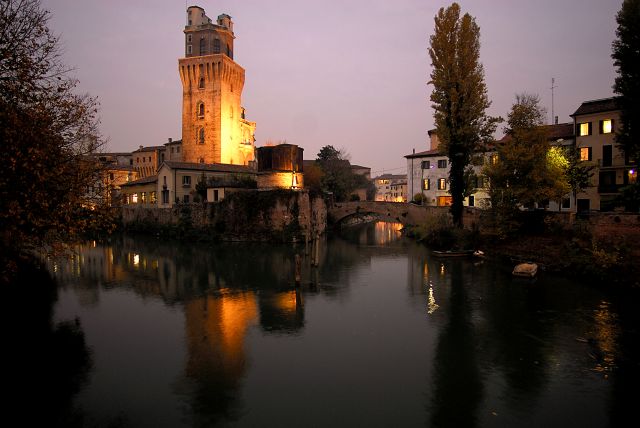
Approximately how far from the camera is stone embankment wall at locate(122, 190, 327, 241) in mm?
47125

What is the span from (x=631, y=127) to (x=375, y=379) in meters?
31.2

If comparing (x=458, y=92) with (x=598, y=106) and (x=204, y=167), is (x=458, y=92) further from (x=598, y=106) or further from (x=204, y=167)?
(x=204, y=167)

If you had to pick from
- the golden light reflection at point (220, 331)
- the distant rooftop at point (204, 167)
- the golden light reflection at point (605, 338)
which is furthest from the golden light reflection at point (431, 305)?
the distant rooftop at point (204, 167)

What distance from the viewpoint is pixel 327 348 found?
16094 mm

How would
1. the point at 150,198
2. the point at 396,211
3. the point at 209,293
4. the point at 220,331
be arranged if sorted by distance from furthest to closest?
the point at 150,198 < the point at 396,211 < the point at 209,293 < the point at 220,331

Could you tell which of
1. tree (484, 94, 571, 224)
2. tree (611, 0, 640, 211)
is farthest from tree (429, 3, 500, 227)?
tree (611, 0, 640, 211)

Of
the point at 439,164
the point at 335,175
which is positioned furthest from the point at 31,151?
the point at 335,175

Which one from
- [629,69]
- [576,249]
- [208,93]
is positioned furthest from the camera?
[208,93]

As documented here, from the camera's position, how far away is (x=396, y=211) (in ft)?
171

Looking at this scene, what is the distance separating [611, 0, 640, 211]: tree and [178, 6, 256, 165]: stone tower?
56.6 metres

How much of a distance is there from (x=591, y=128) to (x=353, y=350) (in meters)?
38.3

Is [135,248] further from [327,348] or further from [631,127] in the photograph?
[631,127]

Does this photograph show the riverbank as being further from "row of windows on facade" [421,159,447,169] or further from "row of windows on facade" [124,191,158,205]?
"row of windows on facade" [124,191,158,205]

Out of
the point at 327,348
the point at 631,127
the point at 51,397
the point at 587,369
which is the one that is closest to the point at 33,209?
the point at 51,397
